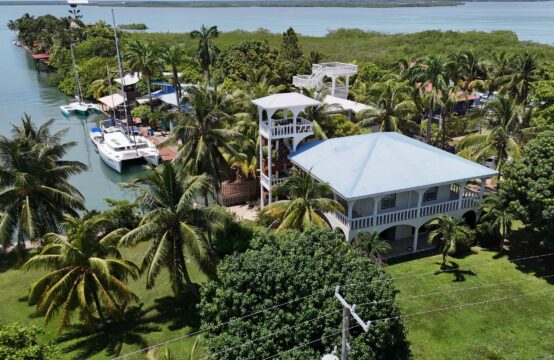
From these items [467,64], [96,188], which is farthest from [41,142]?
[467,64]

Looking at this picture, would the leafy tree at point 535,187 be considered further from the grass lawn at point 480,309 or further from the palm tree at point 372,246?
the palm tree at point 372,246

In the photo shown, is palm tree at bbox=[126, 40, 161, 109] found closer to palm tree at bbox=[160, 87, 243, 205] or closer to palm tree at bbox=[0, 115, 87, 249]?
palm tree at bbox=[0, 115, 87, 249]

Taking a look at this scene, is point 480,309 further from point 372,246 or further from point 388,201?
point 388,201

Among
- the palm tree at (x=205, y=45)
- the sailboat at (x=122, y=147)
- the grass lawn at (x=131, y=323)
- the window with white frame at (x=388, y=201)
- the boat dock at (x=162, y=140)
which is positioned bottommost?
the grass lawn at (x=131, y=323)

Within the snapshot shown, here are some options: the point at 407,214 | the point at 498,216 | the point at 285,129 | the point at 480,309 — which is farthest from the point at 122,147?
the point at 480,309

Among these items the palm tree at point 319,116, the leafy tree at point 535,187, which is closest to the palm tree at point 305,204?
the leafy tree at point 535,187

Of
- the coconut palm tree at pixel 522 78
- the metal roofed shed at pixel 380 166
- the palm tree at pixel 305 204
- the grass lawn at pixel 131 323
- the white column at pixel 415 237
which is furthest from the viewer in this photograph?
the coconut palm tree at pixel 522 78

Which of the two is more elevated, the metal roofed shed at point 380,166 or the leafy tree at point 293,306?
the metal roofed shed at point 380,166

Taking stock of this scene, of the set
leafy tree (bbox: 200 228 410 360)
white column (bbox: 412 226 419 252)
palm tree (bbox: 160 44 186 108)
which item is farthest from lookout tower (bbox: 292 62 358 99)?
leafy tree (bbox: 200 228 410 360)
